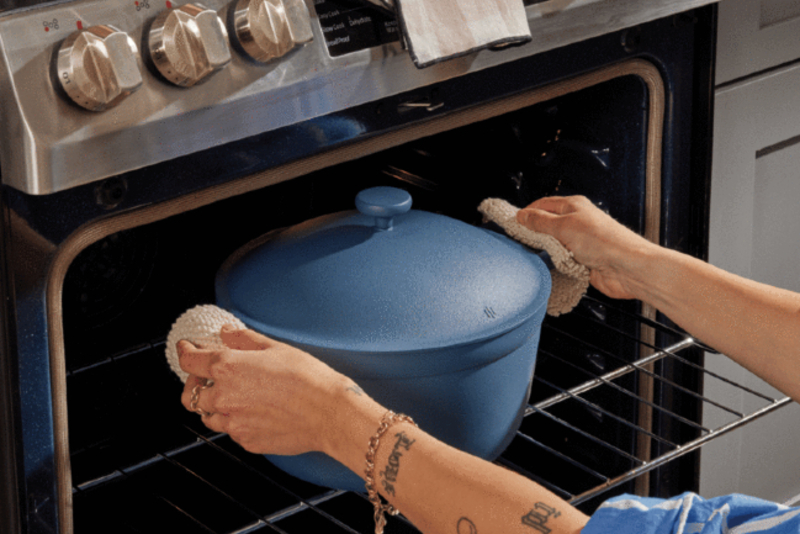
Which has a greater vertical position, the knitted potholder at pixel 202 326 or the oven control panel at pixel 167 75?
the oven control panel at pixel 167 75

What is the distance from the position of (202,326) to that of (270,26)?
1.00 ft

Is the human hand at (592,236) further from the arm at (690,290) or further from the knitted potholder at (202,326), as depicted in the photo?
the knitted potholder at (202,326)

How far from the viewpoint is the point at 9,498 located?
2.91ft

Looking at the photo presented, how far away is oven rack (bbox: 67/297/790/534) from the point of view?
1.30 meters

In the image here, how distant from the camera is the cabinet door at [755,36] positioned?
1.35 metres

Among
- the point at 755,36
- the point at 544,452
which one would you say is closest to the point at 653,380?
the point at 544,452

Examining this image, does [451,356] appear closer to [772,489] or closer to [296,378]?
[296,378]

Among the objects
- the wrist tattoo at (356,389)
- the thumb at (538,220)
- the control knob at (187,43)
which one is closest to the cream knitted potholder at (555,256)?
the thumb at (538,220)

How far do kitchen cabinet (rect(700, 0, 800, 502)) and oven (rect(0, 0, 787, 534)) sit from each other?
0.06 m

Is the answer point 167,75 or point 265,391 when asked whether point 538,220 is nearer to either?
point 265,391

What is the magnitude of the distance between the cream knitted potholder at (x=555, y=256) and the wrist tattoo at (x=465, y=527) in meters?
0.43

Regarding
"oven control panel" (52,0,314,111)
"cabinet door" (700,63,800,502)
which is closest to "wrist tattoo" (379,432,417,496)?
"oven control panel" (52,0,314,111)

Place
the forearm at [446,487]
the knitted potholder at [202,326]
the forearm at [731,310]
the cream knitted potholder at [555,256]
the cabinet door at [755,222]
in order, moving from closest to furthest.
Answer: the forearm at [446,487] < the knitted potholder at [202,326] < the forearm at [731,310] < the cream knitted potholder at [555,256] < the cabinet door at [755,222]

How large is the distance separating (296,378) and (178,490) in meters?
0.55
